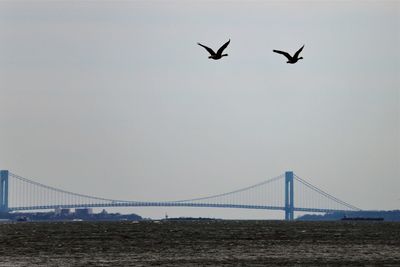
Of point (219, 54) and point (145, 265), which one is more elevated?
point (219, 54)

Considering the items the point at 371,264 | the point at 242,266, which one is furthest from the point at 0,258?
the point at 371,264

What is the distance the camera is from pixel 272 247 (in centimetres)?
9619

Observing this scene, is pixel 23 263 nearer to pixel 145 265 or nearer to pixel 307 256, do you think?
pixel 145 265

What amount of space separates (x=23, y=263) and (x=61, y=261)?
2.77 meters

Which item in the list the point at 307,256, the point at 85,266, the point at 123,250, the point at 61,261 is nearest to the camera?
the point at 85,266

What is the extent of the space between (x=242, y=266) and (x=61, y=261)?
10.8m

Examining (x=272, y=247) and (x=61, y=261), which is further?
(x=272, y=247)

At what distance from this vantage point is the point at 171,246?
318ft

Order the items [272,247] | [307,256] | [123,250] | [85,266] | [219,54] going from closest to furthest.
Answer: [219,54] < [85,266] < [307,256] < [123,250] < [272,247]

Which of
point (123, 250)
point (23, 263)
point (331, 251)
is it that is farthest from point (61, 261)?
point (331, 251)

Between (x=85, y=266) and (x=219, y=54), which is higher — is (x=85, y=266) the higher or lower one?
the lower one

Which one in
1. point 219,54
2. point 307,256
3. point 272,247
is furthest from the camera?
point 272,247

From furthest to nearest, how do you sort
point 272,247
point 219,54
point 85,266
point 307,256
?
1. point 272,247
2. point 307,256
3. point 85,266
4. point 219,54

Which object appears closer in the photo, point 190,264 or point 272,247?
point 190,264
